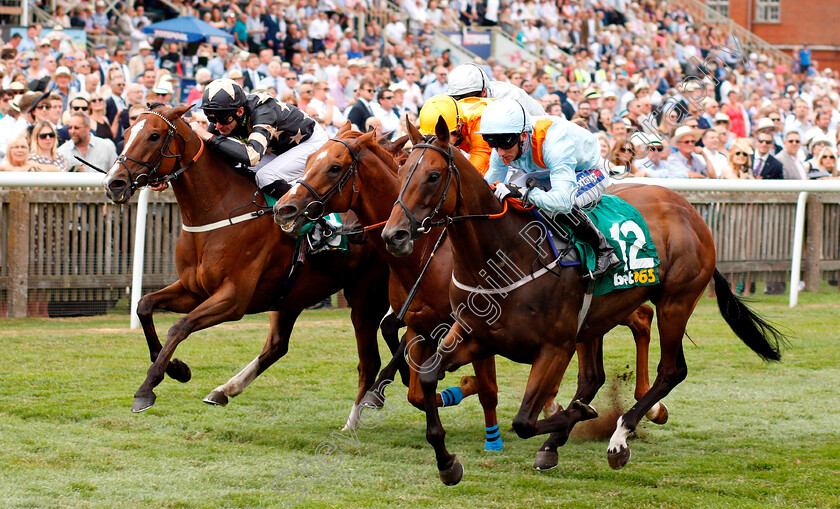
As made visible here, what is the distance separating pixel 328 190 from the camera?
15.9 feet

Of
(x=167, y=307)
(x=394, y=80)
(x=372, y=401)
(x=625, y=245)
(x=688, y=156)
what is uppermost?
(x=625, y=245)

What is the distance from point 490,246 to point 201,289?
1874 mm

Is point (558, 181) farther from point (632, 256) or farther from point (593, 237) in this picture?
point (632, 256)

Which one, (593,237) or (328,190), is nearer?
(593,237)

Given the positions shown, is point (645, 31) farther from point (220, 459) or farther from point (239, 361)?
point (220, 459)

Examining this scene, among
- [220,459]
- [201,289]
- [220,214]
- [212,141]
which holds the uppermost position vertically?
[212,141]

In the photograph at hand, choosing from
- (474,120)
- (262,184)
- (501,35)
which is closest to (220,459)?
(262,184)

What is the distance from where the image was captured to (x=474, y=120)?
5.09 m

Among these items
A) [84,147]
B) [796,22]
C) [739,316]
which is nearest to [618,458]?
[739,316]

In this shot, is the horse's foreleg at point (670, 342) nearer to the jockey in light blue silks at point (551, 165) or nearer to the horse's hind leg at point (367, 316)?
the jockey in light blue silks at point (551, 165)

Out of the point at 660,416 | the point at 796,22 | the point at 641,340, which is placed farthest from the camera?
the point at 796,22

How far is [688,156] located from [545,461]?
632 centimetres

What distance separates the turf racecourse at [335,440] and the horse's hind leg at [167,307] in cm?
30

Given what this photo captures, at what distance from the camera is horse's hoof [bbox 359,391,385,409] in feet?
17.8
